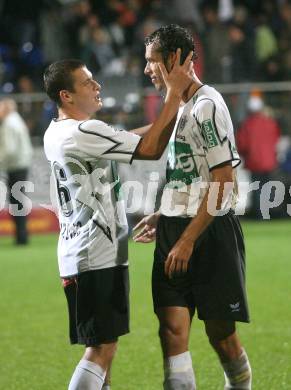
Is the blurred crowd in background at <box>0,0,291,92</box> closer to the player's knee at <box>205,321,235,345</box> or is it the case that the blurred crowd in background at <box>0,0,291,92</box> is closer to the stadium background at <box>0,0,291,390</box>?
the stadium background at <box>0,0,291,390</box>

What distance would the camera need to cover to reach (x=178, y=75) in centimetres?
504

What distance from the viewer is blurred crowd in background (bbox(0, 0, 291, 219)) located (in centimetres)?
1727

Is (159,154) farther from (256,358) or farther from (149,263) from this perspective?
(149,263)

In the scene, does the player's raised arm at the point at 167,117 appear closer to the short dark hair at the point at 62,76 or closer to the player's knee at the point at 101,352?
the short dark hair at the point at 62,76

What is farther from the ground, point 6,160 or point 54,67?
point 54,67

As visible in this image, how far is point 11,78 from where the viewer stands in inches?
739

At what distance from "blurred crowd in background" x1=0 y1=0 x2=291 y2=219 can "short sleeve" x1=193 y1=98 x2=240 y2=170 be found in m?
11.8

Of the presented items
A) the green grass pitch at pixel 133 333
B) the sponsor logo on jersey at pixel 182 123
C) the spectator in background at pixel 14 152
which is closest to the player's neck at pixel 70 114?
the sponsor logo on jersey at pixel 182 123

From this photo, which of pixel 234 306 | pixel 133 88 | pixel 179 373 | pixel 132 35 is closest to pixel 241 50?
pixel 133 88

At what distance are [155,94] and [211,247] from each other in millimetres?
12065

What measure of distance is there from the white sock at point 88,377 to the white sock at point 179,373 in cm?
34

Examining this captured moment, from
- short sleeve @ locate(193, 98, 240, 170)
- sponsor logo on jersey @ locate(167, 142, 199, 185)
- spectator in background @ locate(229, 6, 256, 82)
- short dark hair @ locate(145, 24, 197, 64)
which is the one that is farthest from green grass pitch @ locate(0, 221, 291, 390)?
spectator in background @ locate(229, 6, 256, 82)

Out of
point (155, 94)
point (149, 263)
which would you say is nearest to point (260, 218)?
point (155, 94)

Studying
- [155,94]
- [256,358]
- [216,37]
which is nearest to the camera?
[256,358]
